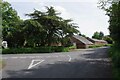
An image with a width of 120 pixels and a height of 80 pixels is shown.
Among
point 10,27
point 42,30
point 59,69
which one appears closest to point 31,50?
point 42,30

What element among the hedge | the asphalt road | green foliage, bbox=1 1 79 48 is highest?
green foliage, bbox=1 1 79 48

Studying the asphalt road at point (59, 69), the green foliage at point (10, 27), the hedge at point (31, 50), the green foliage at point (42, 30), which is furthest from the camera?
the green foliage at point (10, 27)

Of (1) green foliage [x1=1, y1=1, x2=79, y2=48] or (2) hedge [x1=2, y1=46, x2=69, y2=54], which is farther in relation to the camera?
(1) green foliage [x1=1, y1=1, x2=79, y2=48]

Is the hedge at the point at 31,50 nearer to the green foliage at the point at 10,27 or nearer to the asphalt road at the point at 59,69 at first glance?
the green foliage at the point at 10,27

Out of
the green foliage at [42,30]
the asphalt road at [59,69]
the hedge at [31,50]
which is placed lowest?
the asphalt road at [59,69]

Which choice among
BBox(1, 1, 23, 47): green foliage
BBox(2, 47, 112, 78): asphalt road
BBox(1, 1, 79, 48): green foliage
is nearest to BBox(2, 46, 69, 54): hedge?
BBox(1, 1, 79, 48): green foliage

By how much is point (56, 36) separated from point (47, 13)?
576 centimetres

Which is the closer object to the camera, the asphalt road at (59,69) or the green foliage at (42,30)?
the asphalt road at (59,69)

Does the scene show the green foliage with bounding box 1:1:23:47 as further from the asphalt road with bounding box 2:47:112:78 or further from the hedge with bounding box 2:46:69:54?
the asphalt road with bounding box 2:47:112:78

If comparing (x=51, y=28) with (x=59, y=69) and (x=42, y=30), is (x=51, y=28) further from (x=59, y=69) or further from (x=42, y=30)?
(x=59, y=69)

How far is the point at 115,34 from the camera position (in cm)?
2248

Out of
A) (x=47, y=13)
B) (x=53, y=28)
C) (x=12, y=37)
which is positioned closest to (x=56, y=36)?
(x=53, y=28)

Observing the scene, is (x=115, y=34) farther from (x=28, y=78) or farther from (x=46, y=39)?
(x=46, y=39)

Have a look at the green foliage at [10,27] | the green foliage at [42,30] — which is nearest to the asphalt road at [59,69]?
the green foliage at [42,30]
